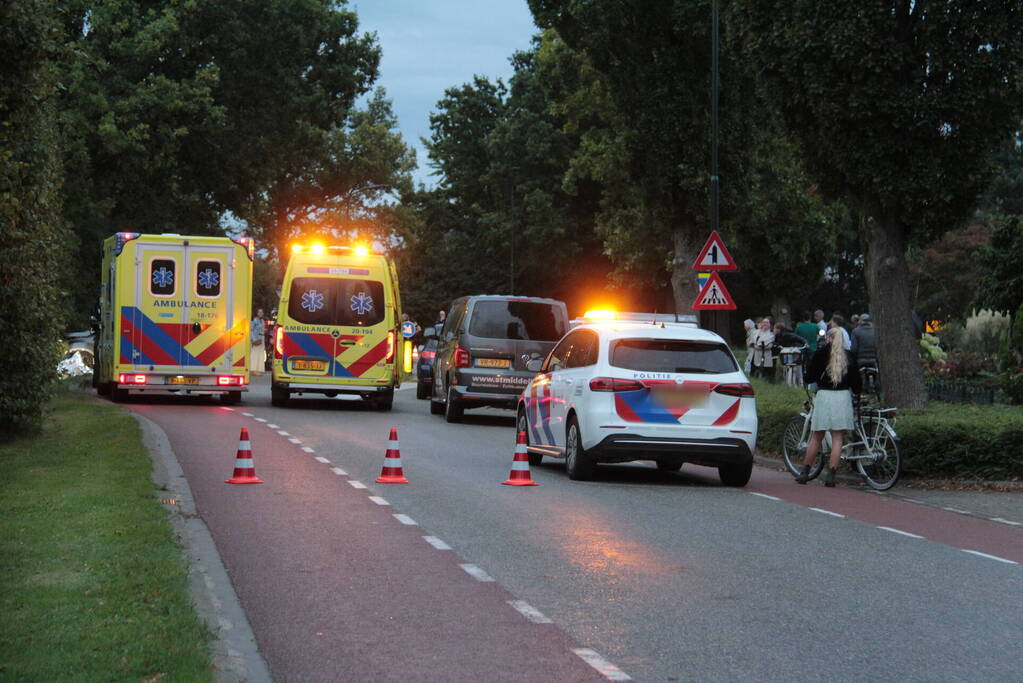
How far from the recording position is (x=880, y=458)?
53.2 feet

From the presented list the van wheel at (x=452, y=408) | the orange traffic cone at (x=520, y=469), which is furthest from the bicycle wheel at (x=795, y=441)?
the van wheel at (x=452, y=408)

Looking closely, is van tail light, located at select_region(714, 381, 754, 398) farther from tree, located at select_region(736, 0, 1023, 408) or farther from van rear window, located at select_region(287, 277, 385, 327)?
van rear window, located at select_region(287, 277, 385, 327)

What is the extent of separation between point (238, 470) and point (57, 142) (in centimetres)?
754

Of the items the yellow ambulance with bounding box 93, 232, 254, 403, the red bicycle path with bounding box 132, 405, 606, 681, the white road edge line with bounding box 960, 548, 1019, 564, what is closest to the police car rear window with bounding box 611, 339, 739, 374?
the red bicycle path with bounding box 132, 405, 606, 681

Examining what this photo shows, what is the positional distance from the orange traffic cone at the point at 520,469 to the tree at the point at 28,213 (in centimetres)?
530

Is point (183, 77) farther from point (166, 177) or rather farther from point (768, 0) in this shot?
point (768, 0)

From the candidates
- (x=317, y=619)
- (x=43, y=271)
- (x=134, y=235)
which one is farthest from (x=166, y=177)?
(x=317, y=619)

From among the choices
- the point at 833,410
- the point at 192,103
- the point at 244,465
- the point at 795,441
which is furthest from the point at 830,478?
the point at 192,103

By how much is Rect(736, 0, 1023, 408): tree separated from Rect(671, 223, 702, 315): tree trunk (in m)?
14.4

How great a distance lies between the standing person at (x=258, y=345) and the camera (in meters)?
44.1

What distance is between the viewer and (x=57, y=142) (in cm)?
2056

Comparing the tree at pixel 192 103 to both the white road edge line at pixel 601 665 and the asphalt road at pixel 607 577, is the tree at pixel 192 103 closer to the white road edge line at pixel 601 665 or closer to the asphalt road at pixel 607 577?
the asphalt road at pixel 607 577

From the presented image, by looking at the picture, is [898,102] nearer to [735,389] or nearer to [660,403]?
[735,389]

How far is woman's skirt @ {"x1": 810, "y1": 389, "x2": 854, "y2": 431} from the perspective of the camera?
1636cm
